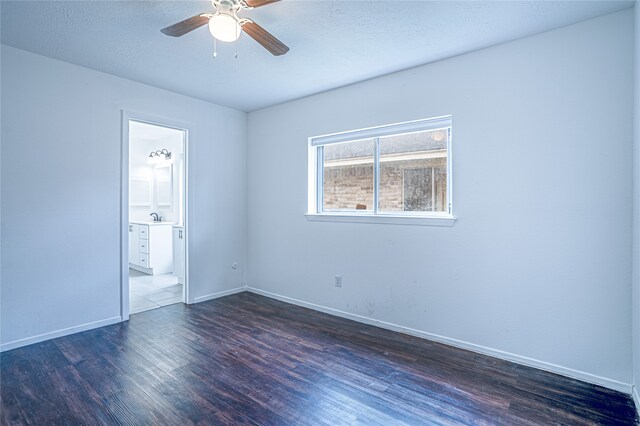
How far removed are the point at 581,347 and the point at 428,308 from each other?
1080 millimetres

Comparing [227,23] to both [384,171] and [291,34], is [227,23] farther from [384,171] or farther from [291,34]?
[384,171]

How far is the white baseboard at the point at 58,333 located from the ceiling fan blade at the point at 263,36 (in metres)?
3.00

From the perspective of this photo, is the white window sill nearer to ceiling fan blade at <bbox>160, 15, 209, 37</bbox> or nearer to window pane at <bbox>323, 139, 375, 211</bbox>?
window pane at <bbox>323, 139, 375, 211</bbox>

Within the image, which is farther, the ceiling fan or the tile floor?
the tile floor

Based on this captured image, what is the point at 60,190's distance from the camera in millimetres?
2938

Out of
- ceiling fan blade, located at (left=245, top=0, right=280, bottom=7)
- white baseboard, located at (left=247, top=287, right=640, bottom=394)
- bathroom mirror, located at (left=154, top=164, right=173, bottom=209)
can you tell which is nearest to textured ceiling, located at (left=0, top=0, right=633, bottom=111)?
ceiling fan blade, located at (left=245, top=0, right=280, bottom=7)

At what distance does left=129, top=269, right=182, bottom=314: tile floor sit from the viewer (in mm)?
3906

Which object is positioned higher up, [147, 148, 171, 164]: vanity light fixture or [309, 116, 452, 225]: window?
[147, 148, 171, 164]: vanity light fixture

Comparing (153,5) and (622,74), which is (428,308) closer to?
(622,74)

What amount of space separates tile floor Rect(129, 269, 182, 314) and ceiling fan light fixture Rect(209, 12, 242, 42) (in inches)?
124

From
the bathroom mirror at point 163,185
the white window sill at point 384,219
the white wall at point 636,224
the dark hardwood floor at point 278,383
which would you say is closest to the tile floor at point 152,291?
the dark hardwood floor at point 278,383

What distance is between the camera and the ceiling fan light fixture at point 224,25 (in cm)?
181

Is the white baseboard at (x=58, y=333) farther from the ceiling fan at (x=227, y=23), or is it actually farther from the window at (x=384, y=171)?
the ceiling fan at (x=227, y=23)

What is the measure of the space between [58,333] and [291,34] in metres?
3.28
